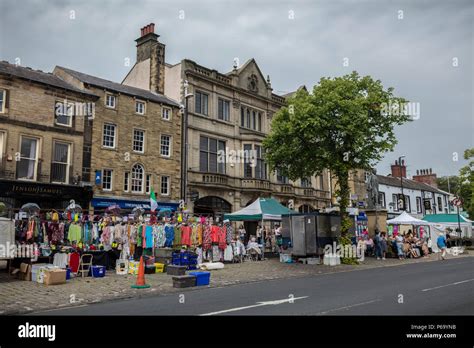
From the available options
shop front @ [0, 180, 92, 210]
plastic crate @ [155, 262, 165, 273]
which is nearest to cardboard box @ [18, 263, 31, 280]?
plastic crate @ [155, 262, 165, 273]

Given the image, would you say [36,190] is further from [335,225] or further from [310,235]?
[335,225]

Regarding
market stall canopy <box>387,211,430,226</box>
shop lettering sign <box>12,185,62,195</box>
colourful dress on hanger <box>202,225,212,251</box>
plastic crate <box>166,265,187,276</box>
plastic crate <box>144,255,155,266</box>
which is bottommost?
plastic crate <box>166,265,187,276</box>

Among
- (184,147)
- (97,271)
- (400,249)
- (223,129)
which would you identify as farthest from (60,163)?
(400,249)

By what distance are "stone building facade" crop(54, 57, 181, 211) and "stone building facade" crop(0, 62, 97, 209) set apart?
845 millimetres

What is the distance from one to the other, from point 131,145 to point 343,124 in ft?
44.9

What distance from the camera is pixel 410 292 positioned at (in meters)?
10.7

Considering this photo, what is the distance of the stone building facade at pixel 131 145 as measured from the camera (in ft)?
84.4

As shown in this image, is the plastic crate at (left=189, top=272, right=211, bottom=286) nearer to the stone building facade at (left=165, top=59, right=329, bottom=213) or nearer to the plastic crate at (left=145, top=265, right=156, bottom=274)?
the plastic crate at (left=145, top=265, right=156, bottom=274)

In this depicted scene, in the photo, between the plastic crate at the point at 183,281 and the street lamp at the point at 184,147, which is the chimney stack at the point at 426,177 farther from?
the plastic crate at the point at 183,281

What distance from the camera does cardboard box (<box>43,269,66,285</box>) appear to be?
1320 cm
